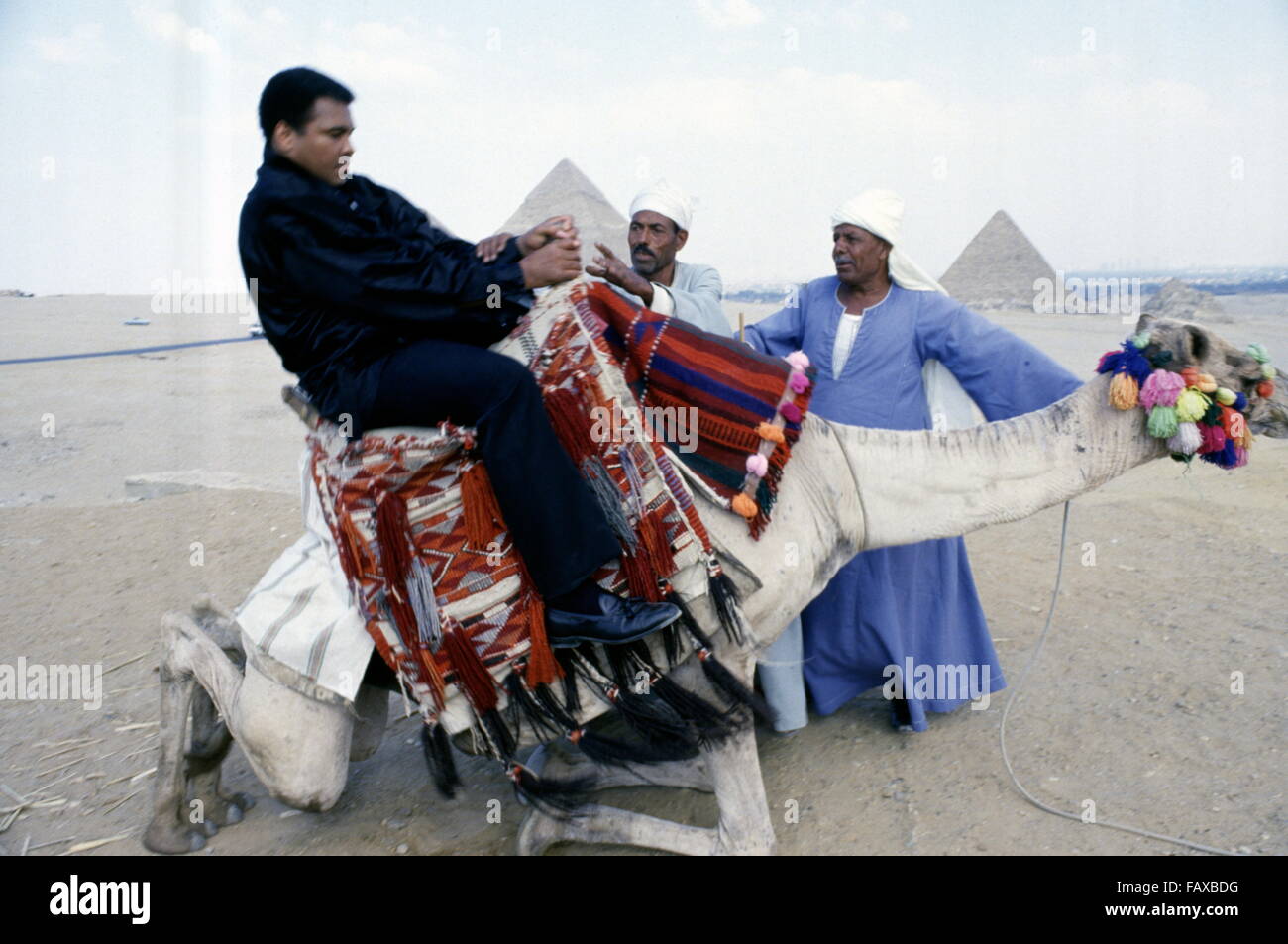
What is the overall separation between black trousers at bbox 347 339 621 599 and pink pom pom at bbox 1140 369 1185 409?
1.67m

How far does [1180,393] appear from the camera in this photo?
2.87 metres

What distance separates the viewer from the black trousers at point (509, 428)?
2596 mm

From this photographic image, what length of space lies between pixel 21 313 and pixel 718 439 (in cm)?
4055

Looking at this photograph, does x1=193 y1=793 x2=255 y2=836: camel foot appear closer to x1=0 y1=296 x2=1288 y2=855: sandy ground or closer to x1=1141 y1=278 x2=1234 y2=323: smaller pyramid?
x1=0 y1=296 x2=1288 y2=855: sandy ground

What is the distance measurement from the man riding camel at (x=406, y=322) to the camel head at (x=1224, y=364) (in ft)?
5.75

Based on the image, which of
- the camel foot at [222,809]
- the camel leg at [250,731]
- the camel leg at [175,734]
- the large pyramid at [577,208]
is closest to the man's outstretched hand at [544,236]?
the camel leg at [250,731]

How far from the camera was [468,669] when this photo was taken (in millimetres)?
2758

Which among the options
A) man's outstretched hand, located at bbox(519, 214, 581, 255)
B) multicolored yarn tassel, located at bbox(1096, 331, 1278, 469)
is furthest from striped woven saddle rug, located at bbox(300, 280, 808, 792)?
multicolored yarn tassel, located at bbox(1096, 331, 1278, 469)

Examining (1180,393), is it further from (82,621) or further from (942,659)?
(82,621)

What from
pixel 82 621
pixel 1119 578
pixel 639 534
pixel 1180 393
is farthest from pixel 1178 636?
pixel 82 621

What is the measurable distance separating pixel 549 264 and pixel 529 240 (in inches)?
3.5

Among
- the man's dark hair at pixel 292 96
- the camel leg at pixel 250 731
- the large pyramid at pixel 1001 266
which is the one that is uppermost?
the large pyramid at pixel 1001 266

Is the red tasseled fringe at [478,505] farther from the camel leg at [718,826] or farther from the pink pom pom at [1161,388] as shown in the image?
the pink pom pom at [1161,388]

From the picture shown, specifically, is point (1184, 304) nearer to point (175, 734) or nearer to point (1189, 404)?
point (1189, 404)
